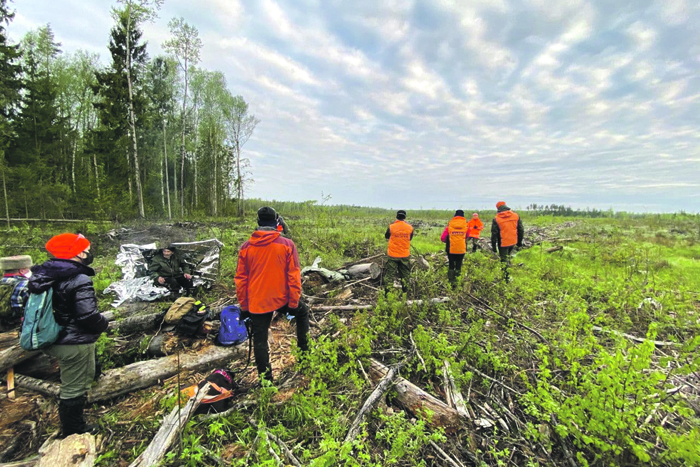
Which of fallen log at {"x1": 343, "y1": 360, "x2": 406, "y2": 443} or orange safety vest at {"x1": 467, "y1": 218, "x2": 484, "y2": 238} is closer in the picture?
fallen log at {"x1": 343, "y1": 360, "x2": 406, "y2": 443}

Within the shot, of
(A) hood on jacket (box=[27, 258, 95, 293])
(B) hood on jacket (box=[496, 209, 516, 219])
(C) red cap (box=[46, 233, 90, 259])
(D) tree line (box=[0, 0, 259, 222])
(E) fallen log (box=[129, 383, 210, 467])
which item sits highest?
(D) tree line (box=[0, 0, 259, 222])

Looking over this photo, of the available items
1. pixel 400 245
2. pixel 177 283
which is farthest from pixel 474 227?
pixel 177 283

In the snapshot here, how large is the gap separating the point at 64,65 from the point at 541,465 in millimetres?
33439

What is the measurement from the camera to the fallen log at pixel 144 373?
3211 mm

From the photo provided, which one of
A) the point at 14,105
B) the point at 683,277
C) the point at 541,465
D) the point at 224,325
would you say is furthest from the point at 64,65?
the point at 683,277

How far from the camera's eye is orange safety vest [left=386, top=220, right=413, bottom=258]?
6074 mm

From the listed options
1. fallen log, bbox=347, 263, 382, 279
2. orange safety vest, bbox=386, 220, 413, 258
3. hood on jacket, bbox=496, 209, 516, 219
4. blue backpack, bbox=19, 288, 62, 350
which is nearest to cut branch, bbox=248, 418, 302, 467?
blue backpack, bbox=19, 288, 62, 350

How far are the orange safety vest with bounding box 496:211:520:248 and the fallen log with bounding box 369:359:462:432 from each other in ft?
18.5

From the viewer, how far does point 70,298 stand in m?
2.71

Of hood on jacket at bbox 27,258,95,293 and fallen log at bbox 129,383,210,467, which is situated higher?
hood on jacket at bbox 27,258,95,293

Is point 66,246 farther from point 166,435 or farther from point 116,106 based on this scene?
point 116,106

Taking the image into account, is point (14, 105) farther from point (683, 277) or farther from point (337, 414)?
point (683, 277)

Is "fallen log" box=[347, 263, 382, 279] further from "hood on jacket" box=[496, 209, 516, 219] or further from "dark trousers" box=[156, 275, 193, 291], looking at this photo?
"dark trousers" box=[156, 275, 193, 291]

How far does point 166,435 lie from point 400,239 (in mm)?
4865
